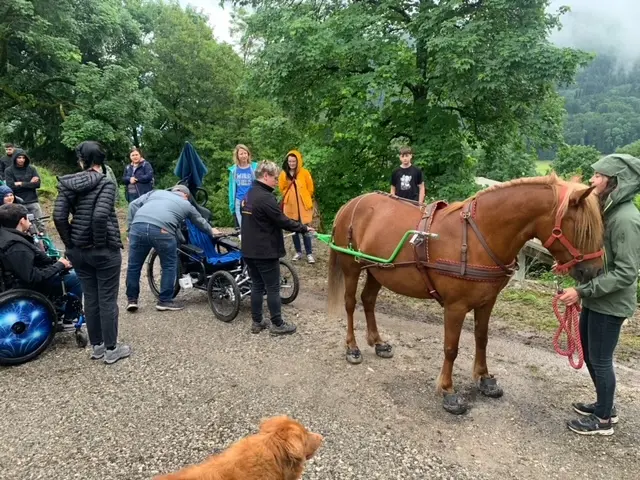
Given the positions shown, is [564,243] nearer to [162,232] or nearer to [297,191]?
[162,232]

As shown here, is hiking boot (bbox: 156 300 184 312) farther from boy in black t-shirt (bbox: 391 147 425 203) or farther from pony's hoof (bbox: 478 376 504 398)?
pony's hoof (bbox: 478 376 504 398)

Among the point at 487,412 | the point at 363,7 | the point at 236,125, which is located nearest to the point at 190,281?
the point at 487,412

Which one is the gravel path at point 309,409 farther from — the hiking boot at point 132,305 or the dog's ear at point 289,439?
the dog's ear at point 289,439

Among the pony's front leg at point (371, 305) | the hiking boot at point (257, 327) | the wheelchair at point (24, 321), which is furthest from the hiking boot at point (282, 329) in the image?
the wheelchair at point (24, 321)

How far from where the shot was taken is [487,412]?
3.26 m

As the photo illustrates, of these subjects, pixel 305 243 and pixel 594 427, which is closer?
pixel 594 427

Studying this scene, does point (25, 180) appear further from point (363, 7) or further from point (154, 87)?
point (154, 87)

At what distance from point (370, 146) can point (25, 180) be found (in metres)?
6.13

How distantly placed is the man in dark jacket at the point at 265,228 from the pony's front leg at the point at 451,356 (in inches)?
68.6

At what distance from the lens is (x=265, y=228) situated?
4.32 metres

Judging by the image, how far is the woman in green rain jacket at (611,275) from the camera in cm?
252

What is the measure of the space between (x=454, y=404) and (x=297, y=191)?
14.2 ft

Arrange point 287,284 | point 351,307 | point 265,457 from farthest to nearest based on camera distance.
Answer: point 287,284, point 351,307, point 265,457

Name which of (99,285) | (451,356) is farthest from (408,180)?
(99,285)
